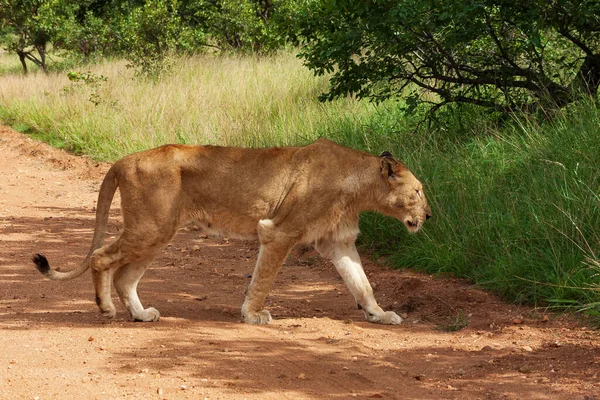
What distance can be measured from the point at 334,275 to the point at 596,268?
106 inches

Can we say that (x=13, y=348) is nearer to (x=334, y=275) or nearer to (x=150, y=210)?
(x=150, y=210)

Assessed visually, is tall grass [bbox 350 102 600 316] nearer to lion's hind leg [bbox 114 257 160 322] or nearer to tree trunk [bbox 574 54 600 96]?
tree trunk [bbox 574 54 600 96]

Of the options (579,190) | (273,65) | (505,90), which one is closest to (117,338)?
(579,190)

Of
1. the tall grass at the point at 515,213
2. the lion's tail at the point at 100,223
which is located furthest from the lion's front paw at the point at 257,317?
the tall grass at the point at 515,213

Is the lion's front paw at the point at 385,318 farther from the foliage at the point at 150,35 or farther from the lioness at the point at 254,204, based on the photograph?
the foliage at the point at 150,35

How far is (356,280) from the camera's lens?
240 inches

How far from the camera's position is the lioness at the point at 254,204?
19.3 feet

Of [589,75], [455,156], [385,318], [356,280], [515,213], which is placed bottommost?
[385,318]

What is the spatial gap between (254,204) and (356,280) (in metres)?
0.87

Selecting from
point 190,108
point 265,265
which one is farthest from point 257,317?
point 190,108

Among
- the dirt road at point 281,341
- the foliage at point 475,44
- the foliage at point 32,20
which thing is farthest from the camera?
the foliage at point 32,20

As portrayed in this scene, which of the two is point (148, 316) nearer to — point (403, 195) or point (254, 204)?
point (254, 204)

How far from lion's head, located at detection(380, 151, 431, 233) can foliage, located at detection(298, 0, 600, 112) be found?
7.16 feet

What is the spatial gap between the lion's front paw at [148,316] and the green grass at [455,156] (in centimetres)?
238
